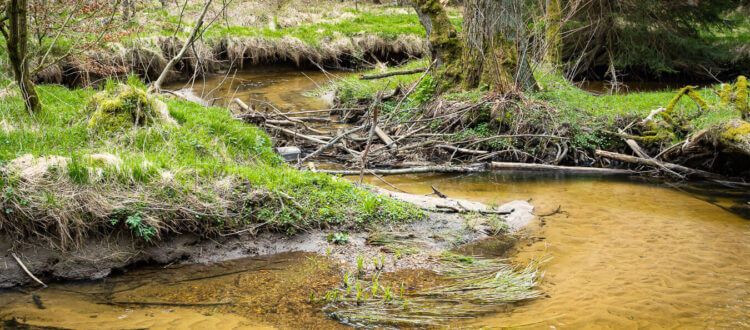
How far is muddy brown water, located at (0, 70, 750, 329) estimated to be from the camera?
3.80 meters

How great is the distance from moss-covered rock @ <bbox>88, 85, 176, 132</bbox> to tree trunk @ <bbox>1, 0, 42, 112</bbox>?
67 cm

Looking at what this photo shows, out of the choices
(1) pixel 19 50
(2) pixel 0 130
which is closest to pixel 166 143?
(2) pixel 0 130

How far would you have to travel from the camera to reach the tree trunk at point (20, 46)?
5.83 metres

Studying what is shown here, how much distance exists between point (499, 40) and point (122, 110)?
695 cm

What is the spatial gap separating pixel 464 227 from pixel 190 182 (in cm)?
291

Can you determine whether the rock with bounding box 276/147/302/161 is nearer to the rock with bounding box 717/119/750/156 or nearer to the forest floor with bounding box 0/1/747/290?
the forest floor with bounding box 0/1/747/290

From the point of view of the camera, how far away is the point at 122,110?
6.42m

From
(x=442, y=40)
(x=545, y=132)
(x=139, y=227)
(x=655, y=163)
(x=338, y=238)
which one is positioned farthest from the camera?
(x=442, y=40)

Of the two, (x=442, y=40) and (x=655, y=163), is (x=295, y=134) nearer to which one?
(x=442, y=40)

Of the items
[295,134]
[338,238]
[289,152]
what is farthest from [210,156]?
[295,134]

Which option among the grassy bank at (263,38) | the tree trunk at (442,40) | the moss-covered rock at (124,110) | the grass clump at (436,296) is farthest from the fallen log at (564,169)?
the grassy bank at (263,38)

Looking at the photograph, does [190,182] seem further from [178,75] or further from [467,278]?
[178,75]

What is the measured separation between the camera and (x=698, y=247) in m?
5.45

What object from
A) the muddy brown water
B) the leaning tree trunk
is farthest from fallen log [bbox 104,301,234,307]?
the leaning tree trunk
